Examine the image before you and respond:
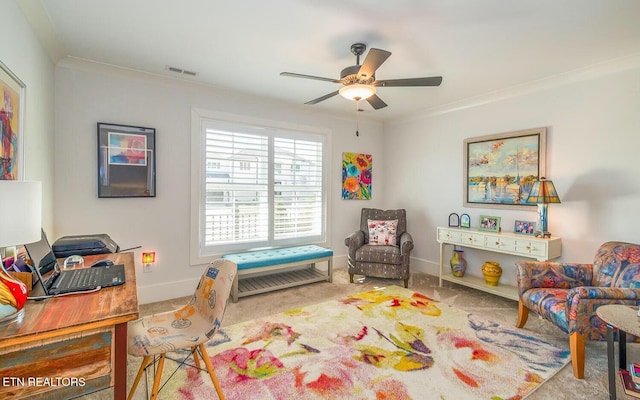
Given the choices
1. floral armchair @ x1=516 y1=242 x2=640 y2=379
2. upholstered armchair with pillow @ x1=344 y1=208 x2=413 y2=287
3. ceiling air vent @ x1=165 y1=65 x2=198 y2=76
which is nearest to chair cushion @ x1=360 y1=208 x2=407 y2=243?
upholstered armchair with pillow @ x1=344 y1=208 x2=413 y2=287

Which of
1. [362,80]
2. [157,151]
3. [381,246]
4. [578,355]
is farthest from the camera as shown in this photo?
[381,246]

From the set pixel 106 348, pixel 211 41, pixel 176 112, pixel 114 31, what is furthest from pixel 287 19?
pixel 106 348

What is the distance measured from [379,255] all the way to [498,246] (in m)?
1.38

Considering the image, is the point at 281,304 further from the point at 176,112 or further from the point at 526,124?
the point at 526,124

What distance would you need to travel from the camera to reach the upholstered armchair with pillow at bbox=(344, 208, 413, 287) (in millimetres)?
3965

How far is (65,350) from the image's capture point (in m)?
1.11

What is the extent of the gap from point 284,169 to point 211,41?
2.05 meters

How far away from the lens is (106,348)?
1178 millimetres

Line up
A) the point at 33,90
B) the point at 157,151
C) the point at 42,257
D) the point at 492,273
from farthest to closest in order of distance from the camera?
the point at 492,273
the point at 157,151
the point at 33,90
the point at 42,257

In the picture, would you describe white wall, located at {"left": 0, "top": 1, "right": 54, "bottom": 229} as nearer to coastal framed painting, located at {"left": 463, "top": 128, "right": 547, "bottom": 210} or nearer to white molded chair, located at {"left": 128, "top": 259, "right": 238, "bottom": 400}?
white molded chair, located at {"left": 128, "top": 259, "right": 238, "bottom": 400}

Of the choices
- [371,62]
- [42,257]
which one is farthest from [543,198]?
[42,257]

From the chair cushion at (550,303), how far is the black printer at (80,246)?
3525mm

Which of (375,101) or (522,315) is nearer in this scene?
(522,315)

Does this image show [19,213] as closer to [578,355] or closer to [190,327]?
[190,327]
